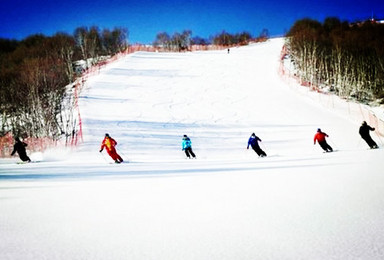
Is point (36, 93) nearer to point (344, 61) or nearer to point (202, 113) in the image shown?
point (202, 113)

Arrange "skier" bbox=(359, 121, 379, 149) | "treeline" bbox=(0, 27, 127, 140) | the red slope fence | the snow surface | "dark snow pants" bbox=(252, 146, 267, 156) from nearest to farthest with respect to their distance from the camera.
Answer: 1. the snow surface
2. "skier" bbox=(359, 121, 379, 149)
3. "dark snow pants" bbox=(252, 146, 267, 156)
4. the red slope fence
5. "treeline" bbox=(0, 27, 127, 140)

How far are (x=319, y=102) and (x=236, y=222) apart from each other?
89.7 feet

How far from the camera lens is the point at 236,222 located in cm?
431

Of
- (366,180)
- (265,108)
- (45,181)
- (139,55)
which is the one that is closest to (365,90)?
(265,108)

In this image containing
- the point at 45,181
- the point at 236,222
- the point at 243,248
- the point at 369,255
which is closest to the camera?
the point at 369,255

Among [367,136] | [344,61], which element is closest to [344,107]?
[367,136]

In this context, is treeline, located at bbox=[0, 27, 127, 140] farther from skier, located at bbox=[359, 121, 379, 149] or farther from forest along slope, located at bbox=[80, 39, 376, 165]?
skier, located at bbox=[359, 121, 379, 149]

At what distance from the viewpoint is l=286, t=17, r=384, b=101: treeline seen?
42344 mm

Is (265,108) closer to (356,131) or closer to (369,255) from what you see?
(356,131)

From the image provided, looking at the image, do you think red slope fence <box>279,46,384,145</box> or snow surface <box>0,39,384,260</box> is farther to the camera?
red slope fence <box>279,46,384,145</box>

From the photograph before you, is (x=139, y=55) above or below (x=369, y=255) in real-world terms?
above

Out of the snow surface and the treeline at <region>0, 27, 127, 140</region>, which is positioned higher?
the treeline at <region>0, 27, 127, 140</region>

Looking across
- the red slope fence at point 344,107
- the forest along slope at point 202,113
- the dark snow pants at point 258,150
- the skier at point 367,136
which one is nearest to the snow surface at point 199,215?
the dark snow pants at point 258,150

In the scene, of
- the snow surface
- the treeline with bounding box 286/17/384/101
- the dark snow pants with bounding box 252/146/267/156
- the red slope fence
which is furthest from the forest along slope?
the snow surface
